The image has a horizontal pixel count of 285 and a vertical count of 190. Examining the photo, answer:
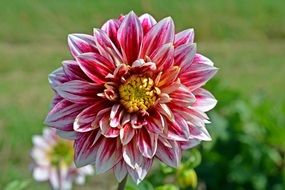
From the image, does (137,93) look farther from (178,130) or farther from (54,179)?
(54,179)

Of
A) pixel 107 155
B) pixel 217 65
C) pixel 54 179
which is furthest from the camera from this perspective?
pixel 217 65

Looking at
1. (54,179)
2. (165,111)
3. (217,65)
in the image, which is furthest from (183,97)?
(217,65)

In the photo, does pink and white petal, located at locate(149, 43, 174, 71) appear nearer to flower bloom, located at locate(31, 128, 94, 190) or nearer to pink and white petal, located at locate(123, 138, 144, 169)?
pink and white petal, located at locate(123, 138, 144, 169)

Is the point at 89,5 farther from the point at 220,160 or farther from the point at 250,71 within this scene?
the point at 220,160

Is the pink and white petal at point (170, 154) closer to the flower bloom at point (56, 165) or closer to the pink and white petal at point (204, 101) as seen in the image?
the pink and white petal at point (204, 101)

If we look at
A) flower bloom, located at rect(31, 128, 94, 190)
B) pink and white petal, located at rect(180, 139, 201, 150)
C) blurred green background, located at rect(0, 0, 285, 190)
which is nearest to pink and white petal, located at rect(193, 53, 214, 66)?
pink and white petal, located at rect(180, 139, 201, 150)

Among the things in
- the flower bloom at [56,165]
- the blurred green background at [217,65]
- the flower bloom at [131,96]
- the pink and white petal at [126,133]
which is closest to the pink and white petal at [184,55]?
the flower bloom at [131,96]
